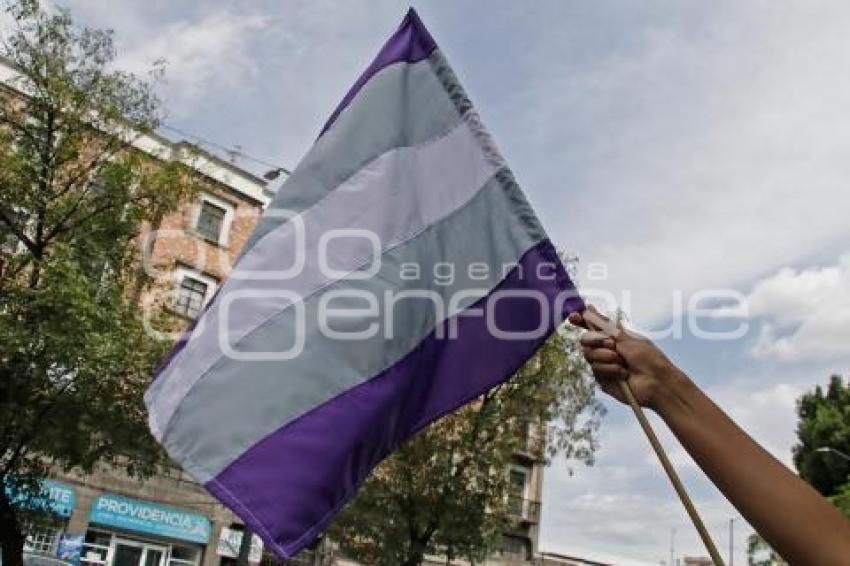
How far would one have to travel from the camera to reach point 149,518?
81.3 ft

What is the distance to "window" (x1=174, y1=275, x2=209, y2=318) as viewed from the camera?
26.7 metres

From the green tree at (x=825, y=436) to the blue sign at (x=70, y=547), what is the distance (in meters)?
22.6

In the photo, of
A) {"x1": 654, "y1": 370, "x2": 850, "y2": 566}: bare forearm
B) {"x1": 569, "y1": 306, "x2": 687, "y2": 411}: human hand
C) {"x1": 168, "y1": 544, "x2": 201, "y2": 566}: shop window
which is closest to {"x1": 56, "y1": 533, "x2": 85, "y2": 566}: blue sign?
{"x1": 168, "y1": 544, "x2": 201, "y2": 566}: shop window

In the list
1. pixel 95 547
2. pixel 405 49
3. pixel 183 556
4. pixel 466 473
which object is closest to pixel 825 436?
pixel 466 473

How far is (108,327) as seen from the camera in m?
13.4

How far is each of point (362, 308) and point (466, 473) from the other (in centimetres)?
1515

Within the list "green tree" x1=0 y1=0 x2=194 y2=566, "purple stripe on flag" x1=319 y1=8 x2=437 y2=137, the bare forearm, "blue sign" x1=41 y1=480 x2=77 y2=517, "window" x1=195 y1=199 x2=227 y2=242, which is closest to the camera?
the bare forearm

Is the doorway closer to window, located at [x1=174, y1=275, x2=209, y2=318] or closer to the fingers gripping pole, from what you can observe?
window, located at [x1=174, y1=275, x2=209, y2=318]

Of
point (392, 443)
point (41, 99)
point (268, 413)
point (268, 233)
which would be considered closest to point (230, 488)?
point (268, 413)

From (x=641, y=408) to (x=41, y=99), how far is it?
13460 mm

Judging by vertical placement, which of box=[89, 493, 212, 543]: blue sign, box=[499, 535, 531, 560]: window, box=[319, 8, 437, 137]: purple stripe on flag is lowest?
box=[89, 493, 212, 543]: blue sign

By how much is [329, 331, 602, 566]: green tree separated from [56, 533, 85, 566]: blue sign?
297 inches

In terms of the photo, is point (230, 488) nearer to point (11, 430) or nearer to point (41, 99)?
point (11, 430)

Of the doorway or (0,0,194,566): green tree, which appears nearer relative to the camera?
(0,0,194,566): green tree
